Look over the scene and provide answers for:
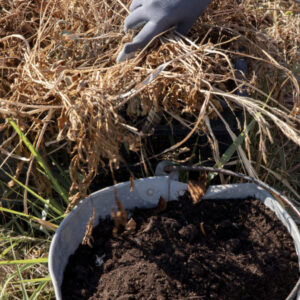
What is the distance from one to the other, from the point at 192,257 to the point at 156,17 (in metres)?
0.83

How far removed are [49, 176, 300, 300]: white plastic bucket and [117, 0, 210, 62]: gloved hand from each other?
0.49 metres

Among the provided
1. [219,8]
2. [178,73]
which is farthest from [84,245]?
[219,8]

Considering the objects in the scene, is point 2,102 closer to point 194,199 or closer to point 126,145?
point 126,145

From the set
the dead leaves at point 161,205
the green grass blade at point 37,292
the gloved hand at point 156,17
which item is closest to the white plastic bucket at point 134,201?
the dead leaves at point 161,205

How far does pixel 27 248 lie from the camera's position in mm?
1643

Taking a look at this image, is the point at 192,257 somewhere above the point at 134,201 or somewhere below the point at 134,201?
below

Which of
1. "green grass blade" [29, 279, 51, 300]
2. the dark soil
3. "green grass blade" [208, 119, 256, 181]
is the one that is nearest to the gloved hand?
"green grass blade" [208, 119, 256, 181]

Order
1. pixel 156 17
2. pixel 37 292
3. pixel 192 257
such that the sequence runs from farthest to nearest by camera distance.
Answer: pixel 156 17 → pixel 37 292 → pixel 192 257

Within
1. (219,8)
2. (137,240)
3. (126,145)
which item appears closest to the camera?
(137,240)

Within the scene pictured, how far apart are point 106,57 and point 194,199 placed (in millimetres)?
690

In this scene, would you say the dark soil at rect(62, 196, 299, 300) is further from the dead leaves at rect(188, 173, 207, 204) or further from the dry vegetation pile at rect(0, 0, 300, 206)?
the dry vegetation pile at rect(0, 0, 300, 206)

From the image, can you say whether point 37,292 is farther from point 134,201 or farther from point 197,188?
point 197,188

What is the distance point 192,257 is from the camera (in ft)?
4.01

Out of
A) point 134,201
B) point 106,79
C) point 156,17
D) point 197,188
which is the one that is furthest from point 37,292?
point 156,17
